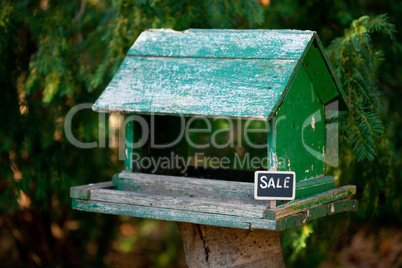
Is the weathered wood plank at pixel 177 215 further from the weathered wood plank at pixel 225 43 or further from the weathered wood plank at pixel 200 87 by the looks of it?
the weathered wood plank at pixel 225 43

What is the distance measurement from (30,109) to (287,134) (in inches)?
76.1

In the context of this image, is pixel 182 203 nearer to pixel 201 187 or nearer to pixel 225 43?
pixel 201 187

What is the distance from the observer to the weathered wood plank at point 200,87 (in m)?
2.00

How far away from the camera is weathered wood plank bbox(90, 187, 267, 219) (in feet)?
6.43

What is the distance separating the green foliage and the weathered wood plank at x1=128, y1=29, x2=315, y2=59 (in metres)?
0.54

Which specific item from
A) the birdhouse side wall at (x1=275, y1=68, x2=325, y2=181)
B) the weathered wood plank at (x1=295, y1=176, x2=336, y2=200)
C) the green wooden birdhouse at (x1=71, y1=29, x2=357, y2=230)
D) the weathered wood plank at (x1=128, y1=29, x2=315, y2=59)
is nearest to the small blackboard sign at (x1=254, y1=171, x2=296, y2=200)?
the green wooden birdhouse at (x1=71, y1=29, x2=357, y2=230)

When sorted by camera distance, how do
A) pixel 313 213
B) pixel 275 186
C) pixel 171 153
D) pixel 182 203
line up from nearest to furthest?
pixel 275 186 < pixel 182 203 < pixel 313 213 < pixel 171 153

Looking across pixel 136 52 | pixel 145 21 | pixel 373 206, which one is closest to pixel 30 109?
pixel 145 21

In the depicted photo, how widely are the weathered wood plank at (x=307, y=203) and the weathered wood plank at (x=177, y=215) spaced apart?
4 centimetres

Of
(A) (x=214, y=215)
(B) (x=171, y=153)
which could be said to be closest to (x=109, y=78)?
(B) (x=171, y=153)

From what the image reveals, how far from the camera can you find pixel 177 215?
2.09 metres

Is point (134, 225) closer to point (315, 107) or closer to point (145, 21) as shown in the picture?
point (145, 21)

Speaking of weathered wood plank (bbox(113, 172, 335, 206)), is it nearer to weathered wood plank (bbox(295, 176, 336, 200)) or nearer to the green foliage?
weathered wood plank (bbox(295, 176, 336, 200))

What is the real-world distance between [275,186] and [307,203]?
0.29 meters
